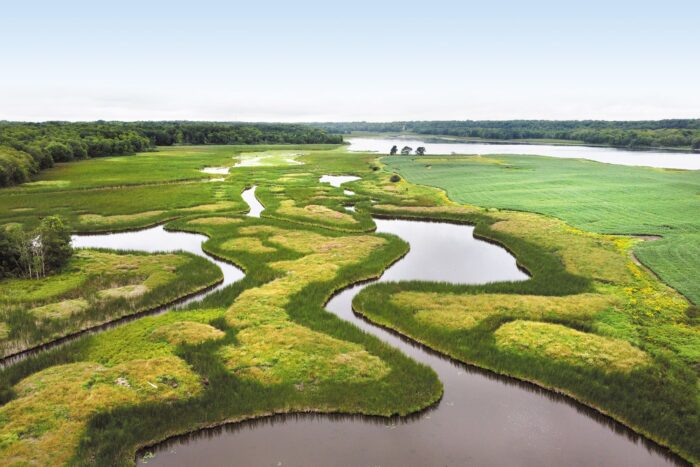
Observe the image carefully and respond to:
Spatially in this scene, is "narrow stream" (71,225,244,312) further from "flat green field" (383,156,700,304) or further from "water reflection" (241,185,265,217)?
"flat green field" (383,156,700,304)

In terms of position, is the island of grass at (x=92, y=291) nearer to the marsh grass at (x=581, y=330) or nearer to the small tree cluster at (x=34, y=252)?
the small tree cluster at (x=34, y=252)

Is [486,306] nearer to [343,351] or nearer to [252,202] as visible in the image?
[343,351]

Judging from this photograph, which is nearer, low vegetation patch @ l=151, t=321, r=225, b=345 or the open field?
the open field

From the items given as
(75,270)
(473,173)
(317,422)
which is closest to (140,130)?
(473,173)

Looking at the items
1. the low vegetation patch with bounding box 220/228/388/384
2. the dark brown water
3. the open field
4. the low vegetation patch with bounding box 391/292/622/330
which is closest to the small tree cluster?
the open field

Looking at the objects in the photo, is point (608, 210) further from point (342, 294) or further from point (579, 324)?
point (342, 294)

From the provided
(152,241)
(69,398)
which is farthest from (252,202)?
(69,398)
